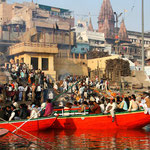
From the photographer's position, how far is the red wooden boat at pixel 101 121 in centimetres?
1533

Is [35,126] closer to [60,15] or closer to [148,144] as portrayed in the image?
[148,144]

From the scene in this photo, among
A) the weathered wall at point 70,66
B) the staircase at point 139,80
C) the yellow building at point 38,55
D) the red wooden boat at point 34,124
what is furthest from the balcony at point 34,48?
the red wooden boat at point 34,124

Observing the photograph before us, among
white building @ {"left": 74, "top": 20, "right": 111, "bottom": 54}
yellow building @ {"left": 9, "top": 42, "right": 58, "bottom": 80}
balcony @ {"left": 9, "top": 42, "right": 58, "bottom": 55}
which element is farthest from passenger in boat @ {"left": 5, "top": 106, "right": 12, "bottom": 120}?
white building @ {"left": 74, "top": 20, "right": 111, "bottom": 54}

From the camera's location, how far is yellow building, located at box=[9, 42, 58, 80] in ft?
106

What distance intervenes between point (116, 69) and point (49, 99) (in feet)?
64.3

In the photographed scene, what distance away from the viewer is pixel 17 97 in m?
19.7

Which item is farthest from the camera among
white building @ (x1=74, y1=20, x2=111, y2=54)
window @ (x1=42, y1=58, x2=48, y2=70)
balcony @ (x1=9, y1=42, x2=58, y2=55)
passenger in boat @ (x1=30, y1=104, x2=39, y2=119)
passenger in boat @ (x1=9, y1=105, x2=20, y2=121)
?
white building @ (x1=74, y1=20, x2=111, y2=54)

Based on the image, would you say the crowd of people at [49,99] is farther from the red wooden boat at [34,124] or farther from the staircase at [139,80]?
the staircase at [139,80]

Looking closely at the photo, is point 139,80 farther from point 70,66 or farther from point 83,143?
point 83,143

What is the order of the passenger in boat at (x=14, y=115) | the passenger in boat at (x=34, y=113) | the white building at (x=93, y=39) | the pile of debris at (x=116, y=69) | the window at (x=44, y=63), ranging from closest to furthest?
→ the passenger in boat at (x=14, y=115) → the passenger in boat at (x=34, y=113) → the window at (x=44, y=63) → the pile of debris at (x=116, y=69) → the white building at (x=93, y=39)

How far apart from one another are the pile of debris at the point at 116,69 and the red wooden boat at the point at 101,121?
17630 mm

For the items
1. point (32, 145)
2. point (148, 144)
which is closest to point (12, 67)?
point (32, 145)

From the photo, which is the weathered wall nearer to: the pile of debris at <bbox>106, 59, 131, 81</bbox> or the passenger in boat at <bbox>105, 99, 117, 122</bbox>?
the pile of debris at <bbox>106, 59, 131, 81</bbox>

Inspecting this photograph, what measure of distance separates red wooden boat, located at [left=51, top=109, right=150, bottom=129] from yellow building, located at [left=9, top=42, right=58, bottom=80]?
57.0ft
